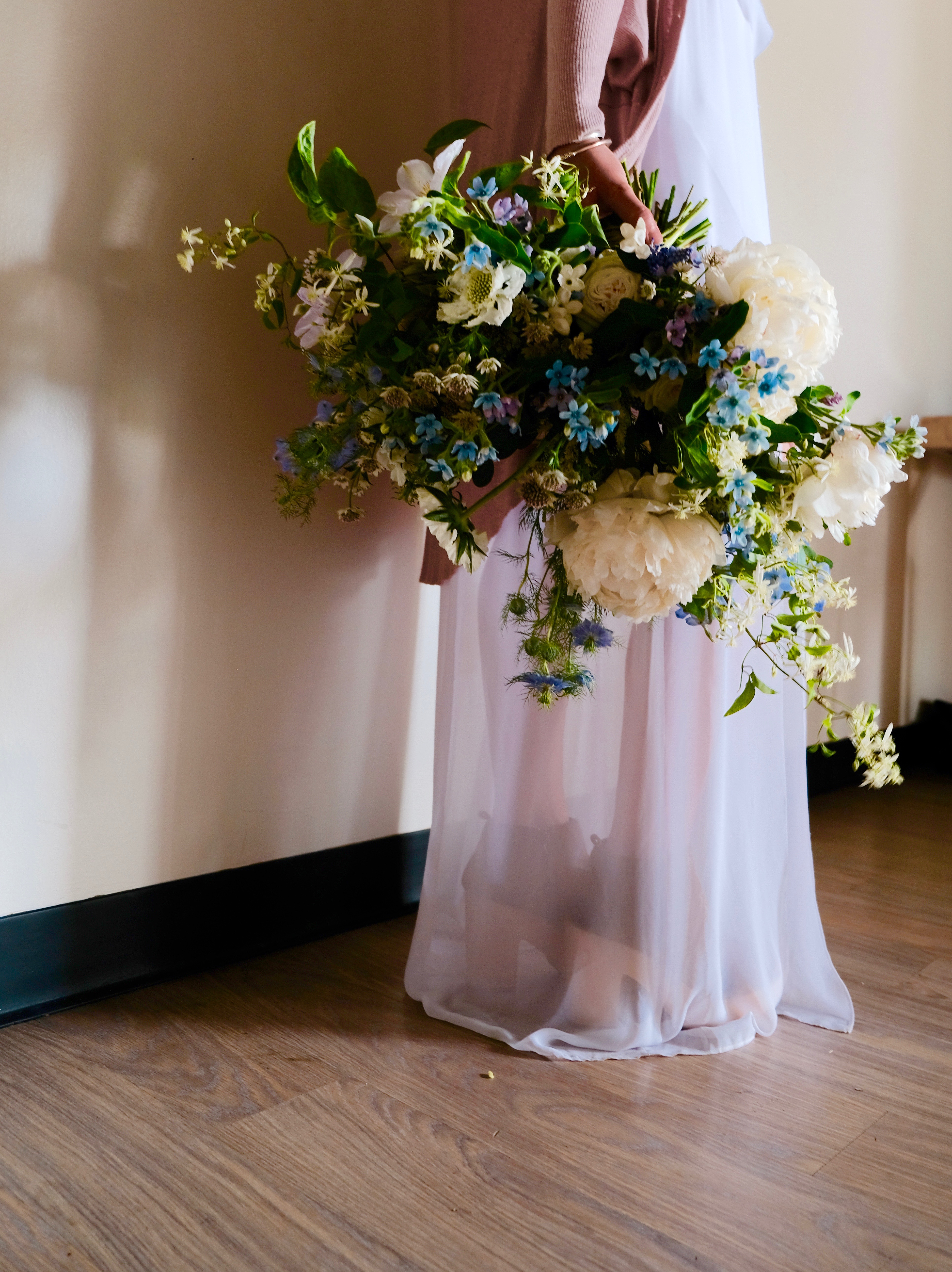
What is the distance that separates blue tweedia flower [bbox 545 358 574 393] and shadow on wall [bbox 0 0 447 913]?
58 centimetres

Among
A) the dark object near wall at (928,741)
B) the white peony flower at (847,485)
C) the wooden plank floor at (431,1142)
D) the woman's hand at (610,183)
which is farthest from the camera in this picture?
the dark object near wall at (928,741)

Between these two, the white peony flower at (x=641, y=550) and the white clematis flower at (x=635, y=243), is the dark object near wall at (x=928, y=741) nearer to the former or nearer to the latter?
the white peony flower at (x=641, y=550)

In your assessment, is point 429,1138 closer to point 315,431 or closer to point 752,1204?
point 752,1204

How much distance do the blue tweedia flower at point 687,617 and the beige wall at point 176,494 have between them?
0.57m

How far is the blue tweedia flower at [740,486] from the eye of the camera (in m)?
0.90

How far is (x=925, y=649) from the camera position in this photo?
2789 mm

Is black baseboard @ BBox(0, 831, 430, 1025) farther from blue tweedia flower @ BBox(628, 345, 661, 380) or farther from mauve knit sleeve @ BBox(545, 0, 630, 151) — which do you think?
mauve knit sleeve @ BBox(545, 0, 630, 151)

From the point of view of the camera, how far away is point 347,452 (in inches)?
41.1

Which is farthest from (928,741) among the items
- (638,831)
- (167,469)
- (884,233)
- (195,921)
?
(167,469)

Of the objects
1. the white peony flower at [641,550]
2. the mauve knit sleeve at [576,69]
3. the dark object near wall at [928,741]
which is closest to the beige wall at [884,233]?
the dark object near wall at [928,741]

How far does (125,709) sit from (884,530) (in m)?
2.02

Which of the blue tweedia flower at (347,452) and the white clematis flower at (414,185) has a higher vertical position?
the white clematis flower at (414,185)

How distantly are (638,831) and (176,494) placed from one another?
696 mm

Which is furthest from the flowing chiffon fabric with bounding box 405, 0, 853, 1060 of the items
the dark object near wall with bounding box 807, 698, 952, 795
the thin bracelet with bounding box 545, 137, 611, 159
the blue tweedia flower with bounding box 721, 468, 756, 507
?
the dark object near wall with bounding box 807, 698, 952, 795
